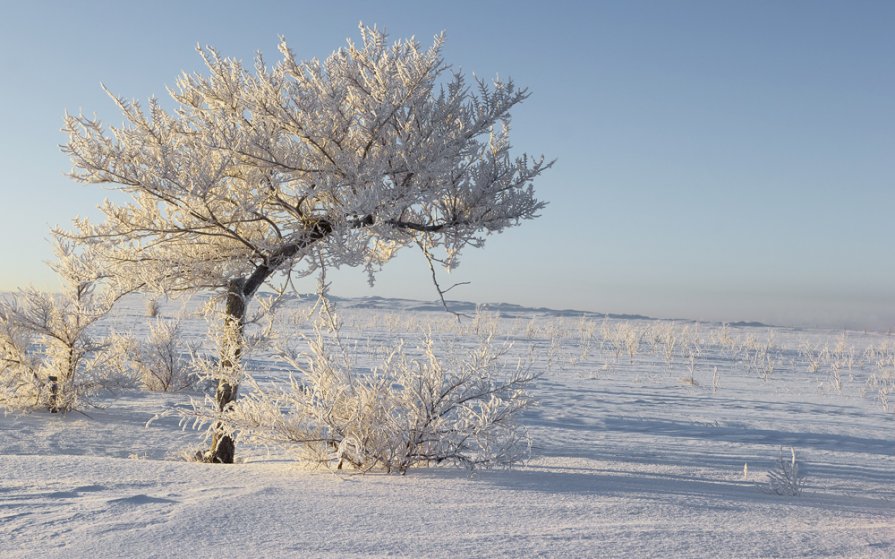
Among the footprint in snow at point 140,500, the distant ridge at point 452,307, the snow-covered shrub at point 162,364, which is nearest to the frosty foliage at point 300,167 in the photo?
the footprint in snow at point 140,500

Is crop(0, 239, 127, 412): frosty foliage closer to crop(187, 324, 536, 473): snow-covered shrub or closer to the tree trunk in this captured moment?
the tree trunk

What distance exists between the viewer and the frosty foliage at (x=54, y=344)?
948 centimetres

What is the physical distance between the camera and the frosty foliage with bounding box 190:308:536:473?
498 cm

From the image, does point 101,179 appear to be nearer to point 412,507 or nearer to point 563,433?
point 412,507

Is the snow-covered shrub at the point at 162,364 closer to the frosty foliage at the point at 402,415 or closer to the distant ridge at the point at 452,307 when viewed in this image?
the frosty foliage at the point at 402,415

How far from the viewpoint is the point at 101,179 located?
18.2 feet

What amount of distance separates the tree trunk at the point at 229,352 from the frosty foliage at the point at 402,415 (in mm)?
1289

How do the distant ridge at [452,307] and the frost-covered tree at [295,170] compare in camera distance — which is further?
the distant ridge at [452,307]

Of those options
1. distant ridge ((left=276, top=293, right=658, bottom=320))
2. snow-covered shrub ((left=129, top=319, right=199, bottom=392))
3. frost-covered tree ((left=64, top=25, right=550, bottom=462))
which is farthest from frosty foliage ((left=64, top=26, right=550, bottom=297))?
distant ridge ((left=276, top=293, right=658, bottom=320))

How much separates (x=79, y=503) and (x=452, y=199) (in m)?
4.05

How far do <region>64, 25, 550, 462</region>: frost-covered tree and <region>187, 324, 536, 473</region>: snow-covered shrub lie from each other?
1.07m

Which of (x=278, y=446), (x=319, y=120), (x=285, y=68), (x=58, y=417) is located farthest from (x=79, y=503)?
(x=58, y=417)

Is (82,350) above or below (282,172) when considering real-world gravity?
below

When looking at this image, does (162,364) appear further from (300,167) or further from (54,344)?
(300,167)
